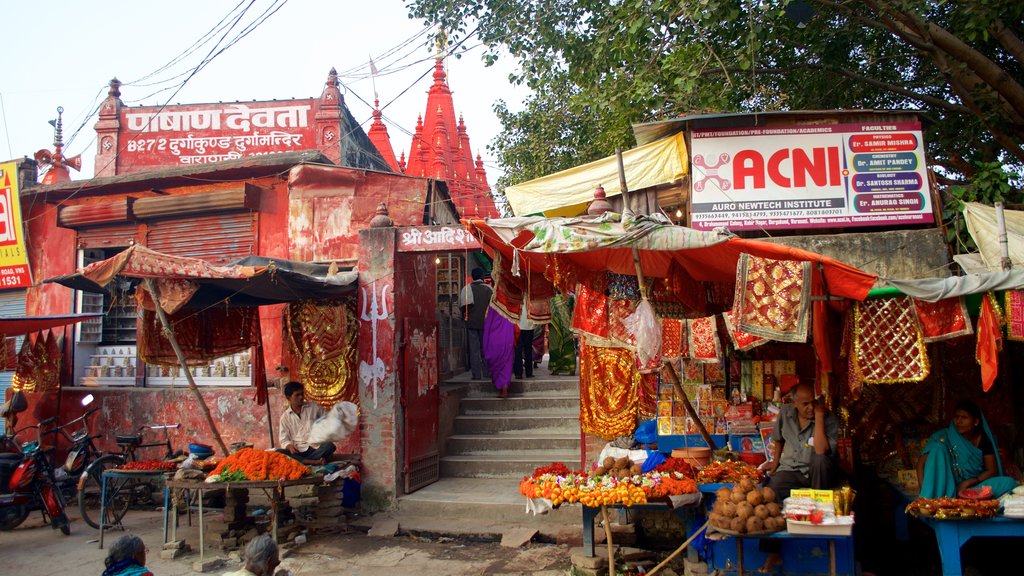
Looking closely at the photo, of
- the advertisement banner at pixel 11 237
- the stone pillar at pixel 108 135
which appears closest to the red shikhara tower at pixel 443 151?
the stone pillar at pixel 108 135

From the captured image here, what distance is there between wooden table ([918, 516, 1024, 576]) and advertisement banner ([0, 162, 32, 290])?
12253 mm

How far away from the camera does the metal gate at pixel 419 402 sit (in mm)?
9023

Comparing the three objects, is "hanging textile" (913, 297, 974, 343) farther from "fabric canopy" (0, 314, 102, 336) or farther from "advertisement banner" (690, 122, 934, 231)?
"fabric canopy" (0, 314, 102, 336)

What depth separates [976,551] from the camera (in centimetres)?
655

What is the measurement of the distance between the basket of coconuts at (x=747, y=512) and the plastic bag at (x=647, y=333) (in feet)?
4.02

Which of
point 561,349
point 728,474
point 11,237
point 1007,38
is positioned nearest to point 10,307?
point 11,237

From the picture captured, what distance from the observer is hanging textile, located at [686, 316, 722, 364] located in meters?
7.44

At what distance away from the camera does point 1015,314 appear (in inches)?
213

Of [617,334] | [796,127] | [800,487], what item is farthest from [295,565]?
[796,127]

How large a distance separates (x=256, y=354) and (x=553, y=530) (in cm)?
435

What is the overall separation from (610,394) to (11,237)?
31.1ft

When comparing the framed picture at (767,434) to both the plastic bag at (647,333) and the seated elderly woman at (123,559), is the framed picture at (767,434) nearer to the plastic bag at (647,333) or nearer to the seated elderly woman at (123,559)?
the plastic bag at (647,333)

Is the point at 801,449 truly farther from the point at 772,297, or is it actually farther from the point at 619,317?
the point at 619,317

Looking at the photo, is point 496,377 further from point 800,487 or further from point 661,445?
point 800,487
